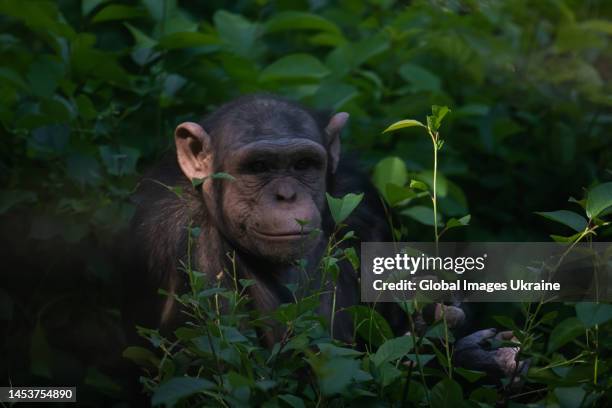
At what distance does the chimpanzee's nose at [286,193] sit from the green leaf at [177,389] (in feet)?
6.13

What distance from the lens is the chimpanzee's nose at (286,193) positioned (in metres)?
5.64

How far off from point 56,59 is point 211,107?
43.0 inches

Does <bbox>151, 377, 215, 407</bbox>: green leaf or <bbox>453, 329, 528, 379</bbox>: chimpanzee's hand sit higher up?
<bbox>151, 377, 215, 407</bbox>: green leaf

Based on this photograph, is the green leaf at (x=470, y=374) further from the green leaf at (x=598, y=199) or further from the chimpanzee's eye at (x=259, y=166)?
the chimpanzee's eye at (x=259, y=166)

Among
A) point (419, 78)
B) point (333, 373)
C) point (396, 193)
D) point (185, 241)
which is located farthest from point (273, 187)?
point (419, 78)

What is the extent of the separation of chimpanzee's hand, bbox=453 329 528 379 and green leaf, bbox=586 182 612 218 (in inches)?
43.0

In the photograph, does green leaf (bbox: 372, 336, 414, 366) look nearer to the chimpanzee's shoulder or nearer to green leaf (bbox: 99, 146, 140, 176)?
the chimpanzee's shoulder

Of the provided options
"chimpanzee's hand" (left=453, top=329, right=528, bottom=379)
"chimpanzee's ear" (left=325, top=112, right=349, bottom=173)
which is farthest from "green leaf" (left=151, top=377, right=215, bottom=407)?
"chimpanzee's ear" (left=325, top=112, right=349, bottom=173)

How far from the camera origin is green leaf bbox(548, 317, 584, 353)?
4.36 meters

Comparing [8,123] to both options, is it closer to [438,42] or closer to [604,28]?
[438,42]

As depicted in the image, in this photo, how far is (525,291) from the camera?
446 centimetres

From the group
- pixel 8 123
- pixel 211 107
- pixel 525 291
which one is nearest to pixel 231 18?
pixel 211 107

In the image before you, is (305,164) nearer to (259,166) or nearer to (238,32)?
(259,166)

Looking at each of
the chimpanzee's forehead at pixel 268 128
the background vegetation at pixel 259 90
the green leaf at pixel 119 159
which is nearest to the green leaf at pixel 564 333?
the background vegetation at pixel 259 90
